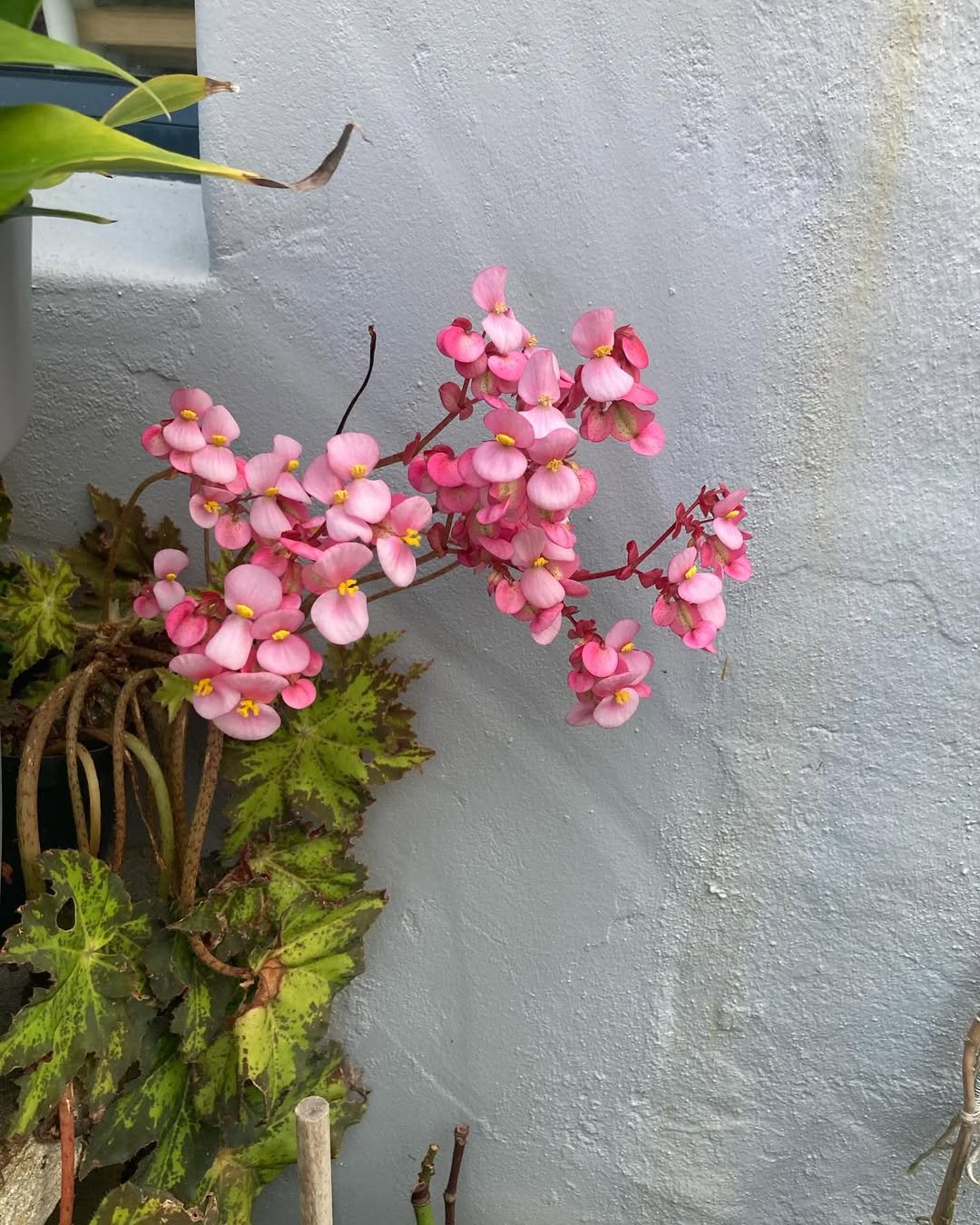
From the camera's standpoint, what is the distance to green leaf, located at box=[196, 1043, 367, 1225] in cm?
95

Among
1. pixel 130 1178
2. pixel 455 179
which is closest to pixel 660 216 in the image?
pixel 455 179

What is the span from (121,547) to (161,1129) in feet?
1.74

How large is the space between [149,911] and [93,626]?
253 millimetres

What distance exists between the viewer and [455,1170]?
1.14 meters

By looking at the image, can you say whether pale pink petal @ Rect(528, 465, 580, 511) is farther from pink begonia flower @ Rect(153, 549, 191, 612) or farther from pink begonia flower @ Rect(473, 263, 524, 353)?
pink begonia flower @ Rect(153, 549, 191, 612)

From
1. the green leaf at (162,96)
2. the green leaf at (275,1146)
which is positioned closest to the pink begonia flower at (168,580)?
the green leaf at (162,96)

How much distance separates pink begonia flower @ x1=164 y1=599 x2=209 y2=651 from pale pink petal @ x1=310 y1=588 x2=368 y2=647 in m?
0.08

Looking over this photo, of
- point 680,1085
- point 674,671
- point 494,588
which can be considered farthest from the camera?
point 680,1085

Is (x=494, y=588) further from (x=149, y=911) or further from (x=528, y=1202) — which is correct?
(x=528, y=1202)

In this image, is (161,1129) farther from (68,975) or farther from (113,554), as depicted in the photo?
(113,554)

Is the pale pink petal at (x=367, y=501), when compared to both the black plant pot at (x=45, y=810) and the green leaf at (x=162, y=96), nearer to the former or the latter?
the green leaf at (x=162, y=96)

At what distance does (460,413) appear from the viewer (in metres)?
0.76

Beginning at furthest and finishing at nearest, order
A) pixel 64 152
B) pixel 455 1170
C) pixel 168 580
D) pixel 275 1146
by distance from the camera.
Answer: pixel 455 1170, pixel 275 1146, pixel 168 580, pixel 64 152

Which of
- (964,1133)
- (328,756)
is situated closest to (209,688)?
(328,756)
